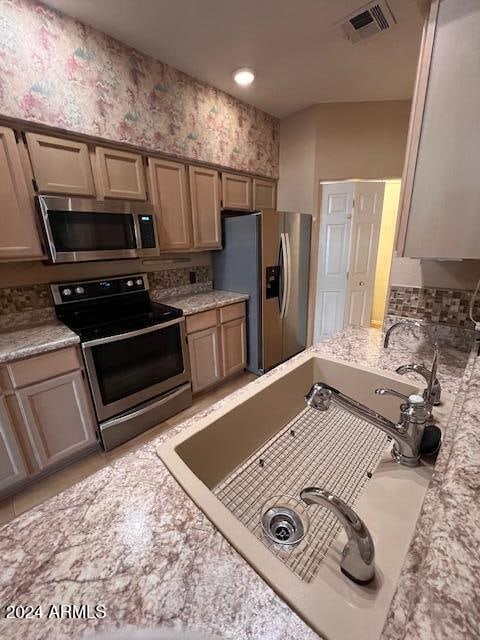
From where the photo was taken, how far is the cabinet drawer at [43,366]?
1463 millimetres

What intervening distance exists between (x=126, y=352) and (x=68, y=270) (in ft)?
2.70

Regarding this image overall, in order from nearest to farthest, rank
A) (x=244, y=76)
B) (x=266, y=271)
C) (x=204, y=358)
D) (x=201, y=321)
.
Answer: (x=244, y=76) → (x=201, y=321) → (x=204, y=358) → (x=266, y=271)

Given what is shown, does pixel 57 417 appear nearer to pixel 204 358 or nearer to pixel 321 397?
pixel 204 358

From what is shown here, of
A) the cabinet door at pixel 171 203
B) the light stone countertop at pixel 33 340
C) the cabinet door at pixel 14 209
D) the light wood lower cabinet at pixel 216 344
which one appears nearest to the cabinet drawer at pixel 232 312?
the light wood lower cabinet at pixel 216 344

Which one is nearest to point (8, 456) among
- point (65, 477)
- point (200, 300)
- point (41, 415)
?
point (41, 415)

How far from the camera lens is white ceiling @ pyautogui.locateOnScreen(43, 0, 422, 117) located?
1.55m

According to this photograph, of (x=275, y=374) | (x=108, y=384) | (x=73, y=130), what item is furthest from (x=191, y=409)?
(x=73, y=130)

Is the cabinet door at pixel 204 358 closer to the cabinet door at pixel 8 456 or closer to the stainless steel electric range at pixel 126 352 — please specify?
the stainless steel electric range at pixel 126 352

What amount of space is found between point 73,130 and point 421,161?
1939mm

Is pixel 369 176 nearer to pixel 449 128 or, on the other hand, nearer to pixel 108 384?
pixel 449 128

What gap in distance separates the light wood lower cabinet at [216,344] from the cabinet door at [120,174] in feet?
3.43

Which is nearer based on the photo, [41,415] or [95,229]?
[41,415]

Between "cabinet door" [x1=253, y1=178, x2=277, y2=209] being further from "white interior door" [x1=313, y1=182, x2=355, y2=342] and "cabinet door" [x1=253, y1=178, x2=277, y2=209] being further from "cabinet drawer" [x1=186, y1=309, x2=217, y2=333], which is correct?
"cabinet drawer" [x1=186, y1=309, x2=217, y2=333]

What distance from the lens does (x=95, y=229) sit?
1851mm
